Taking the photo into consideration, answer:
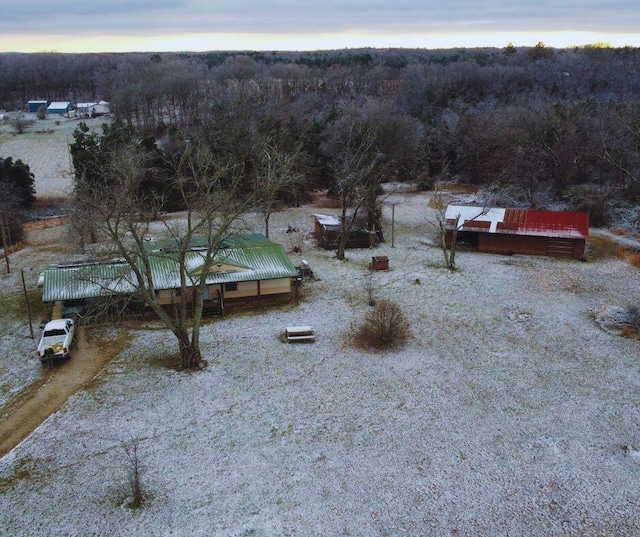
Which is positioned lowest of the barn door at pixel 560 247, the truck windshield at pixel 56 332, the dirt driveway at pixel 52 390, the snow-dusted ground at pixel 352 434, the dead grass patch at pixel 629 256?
the snow-dusted ground at pixel 352 434

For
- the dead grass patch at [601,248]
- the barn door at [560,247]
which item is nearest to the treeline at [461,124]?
the dead grass patch at [601,248]

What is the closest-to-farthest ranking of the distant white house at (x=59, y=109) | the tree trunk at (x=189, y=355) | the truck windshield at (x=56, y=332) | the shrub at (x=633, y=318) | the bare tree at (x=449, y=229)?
the tree trunk at (x=189, y=355) → the truck windshield at (x=56, y=332) → the shrub at (x=633, y=318) → the bare tree at (x=449, y=229) → the distant white house at (x=59, y=109)

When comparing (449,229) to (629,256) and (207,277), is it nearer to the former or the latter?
(629,256)

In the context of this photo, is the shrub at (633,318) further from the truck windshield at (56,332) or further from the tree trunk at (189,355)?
the truck windshield at (56,332)

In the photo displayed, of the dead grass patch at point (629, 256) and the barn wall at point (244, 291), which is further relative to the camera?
the dead grass patch at point (629, 256)

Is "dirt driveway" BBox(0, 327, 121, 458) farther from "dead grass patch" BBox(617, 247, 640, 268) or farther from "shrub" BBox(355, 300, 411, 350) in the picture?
"dead grass patch" BBox(617, 247, 640, 268)

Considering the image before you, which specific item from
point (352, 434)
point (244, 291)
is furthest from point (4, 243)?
point (352, 434)

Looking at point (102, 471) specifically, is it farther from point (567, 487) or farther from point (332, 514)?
point (567, 487)
